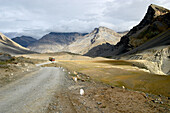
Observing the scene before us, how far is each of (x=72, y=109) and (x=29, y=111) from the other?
7.90ft

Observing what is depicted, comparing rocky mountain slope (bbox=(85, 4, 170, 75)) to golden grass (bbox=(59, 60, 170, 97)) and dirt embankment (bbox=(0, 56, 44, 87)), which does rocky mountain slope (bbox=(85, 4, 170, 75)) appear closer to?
golden grass (bbox=(59, 60, 170, 97))

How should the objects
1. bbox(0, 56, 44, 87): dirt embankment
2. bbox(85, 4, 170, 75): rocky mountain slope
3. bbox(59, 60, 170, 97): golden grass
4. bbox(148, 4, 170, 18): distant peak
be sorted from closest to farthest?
bbox(0, 56, 44, 87): dirt embankment
bbox(59, 60, 170, 97): golden grass
bbox(85, 4, 170, 75): rocky mountain slope
bbox(148, 4, 170, 18): distant peak

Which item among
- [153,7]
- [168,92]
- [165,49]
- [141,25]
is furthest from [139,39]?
[168,92]

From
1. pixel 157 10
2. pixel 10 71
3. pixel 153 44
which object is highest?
pixel 157 10

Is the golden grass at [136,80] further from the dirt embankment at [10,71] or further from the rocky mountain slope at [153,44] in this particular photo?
the rocky mountain slope at [153,44]

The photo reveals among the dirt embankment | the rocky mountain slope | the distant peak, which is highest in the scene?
the distant peak

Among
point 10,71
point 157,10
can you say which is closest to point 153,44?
point 157,10

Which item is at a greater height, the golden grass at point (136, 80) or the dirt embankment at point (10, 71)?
the dirt embankment at point (10, 71)

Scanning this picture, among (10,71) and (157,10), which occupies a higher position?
(157,10)

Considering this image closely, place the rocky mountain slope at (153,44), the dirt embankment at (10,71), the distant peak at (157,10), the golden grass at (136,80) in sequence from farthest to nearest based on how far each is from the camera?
the distant peak at (157,10) < the rocky mountain slope at (153,44) < the golden grass at (136,80) < the dirt embankment at (10,71)

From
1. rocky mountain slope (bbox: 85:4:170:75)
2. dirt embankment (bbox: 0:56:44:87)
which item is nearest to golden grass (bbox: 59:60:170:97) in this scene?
dirt embankment (bbox: 0:56:44:87)

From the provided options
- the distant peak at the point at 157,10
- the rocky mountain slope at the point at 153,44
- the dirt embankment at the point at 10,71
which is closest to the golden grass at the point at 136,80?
the dirt embankment at the point at 10,71

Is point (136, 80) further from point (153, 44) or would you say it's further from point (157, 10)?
point (157, 10)

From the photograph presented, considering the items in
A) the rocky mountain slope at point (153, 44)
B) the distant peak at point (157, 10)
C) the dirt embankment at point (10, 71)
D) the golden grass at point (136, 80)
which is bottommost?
the golden grass at point (136, 80)
